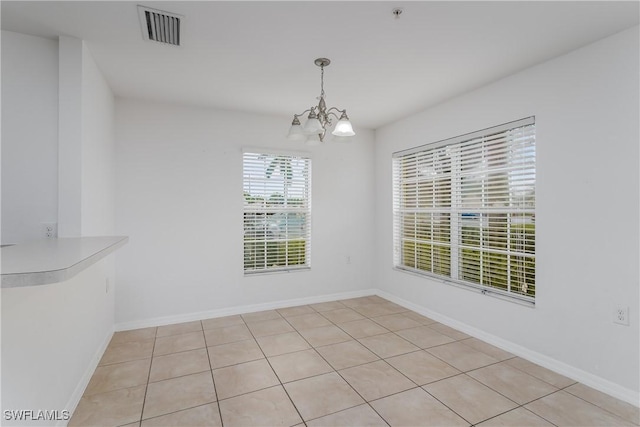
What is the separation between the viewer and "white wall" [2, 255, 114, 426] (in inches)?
58.4

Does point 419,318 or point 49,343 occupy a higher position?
point 49,343

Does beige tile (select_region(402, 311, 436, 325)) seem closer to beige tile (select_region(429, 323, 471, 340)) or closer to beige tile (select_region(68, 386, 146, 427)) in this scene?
beige tile (select_region(429, 323, 471, 340))

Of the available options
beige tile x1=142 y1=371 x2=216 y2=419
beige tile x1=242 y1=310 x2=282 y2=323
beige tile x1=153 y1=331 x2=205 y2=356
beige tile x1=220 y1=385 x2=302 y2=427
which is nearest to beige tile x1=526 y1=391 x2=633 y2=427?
beige tile x1=220 y1=385 x2=302 y2=427

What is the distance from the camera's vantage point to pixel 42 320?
178 centimetres

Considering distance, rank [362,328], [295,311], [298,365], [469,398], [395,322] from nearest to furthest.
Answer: [469,398]
[298,365]
[362,328]
[395,322]
[295,311]

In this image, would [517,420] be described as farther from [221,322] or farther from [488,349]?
[221,322]

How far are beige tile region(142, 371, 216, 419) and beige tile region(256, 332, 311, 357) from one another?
2.10 feet

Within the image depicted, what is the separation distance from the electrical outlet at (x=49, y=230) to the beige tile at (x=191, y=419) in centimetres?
149

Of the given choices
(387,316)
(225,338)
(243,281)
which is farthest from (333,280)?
(225,338)

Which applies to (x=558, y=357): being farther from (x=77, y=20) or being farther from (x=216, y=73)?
(x=77, y=20)

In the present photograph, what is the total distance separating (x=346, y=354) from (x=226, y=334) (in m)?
1.34

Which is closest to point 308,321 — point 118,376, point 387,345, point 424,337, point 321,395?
point 387,345

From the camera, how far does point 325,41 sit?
8.04ft

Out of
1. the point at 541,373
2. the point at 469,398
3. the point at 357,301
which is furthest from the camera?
the point at 357,301
